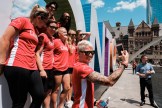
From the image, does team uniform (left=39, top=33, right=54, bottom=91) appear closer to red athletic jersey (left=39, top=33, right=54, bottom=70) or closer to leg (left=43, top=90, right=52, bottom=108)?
red athletic jersey (left=39, top=33, right=54, bottom=70)

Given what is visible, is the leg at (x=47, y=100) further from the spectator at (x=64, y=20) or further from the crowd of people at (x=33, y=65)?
the spectator at (x=64, y=20)

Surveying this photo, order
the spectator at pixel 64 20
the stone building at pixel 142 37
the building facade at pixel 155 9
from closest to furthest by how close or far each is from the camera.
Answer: the spectator at pixel 64 20
the stone building at pixel 142 37
the building facade at pixel 155 9

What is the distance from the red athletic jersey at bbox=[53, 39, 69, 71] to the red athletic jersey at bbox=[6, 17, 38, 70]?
43.7 inches

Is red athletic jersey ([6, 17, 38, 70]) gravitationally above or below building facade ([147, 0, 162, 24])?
below

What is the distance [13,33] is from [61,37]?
1592mm

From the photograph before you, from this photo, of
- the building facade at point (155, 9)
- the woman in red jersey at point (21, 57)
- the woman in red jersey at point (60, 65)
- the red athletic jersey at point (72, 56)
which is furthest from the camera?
the building facade at point (155, 9)

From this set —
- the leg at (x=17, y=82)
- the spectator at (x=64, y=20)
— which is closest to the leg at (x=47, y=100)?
the leg at (x=17, y=82)

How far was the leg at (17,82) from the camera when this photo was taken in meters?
2.62

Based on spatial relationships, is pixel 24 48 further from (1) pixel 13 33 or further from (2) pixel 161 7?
(2) pixel 161 7

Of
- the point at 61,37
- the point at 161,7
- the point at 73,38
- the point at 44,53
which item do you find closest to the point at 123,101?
the point at 73,38

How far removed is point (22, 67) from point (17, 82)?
0.58 feet

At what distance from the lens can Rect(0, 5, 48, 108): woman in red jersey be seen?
8.59ft

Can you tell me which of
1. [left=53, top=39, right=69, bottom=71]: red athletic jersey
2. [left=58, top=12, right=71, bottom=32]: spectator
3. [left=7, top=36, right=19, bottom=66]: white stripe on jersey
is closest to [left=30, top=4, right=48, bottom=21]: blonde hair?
[left=7, top=36, right=19, bottom=66]: white stripe on jersey

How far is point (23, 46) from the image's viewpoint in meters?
2.75
